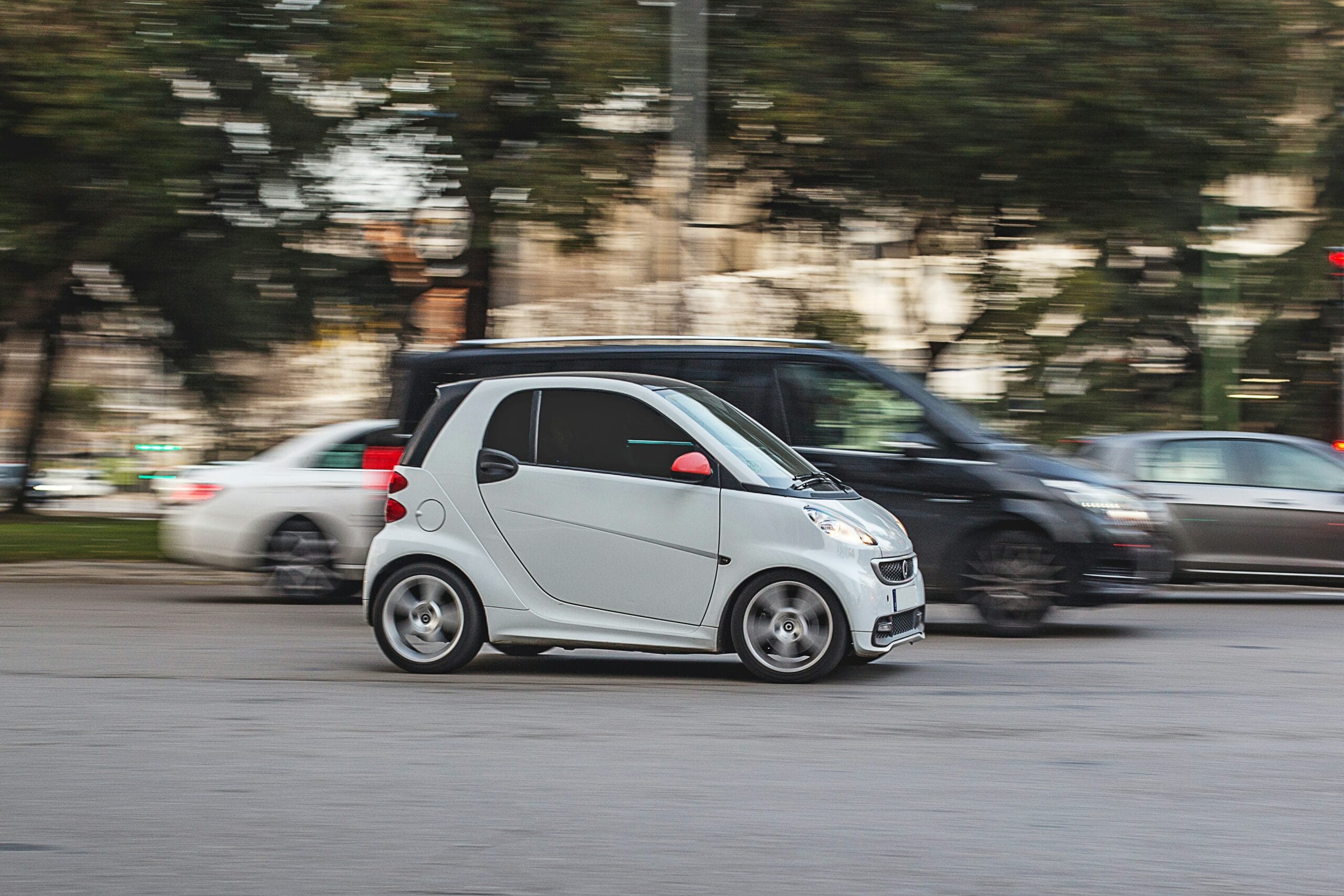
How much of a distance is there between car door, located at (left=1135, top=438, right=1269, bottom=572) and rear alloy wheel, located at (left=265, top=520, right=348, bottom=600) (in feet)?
21.2

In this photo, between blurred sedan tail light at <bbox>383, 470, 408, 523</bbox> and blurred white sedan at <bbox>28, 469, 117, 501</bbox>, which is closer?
blurred sedan tail light at <bbox>383, 470, 408, 523</bbox>

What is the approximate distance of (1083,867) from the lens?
4.64 metres

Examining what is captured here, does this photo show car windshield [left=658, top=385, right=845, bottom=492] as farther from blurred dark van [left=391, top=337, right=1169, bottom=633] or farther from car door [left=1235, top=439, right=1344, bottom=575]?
car door [left=1235, top=439, right=1344, bottom=575]

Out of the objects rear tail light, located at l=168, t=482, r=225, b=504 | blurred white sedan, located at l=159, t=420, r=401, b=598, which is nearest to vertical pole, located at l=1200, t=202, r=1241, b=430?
blurred white sedan, located at l=159, t=420, r=401, b=598

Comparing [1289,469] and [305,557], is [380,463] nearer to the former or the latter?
[305,557]

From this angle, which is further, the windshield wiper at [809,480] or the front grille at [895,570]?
the windshield wiper at [809,480]

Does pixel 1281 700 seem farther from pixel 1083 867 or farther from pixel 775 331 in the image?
pixel 775 331

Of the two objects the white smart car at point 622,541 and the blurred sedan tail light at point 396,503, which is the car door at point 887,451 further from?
the blurred sedan tail light at point 396,503

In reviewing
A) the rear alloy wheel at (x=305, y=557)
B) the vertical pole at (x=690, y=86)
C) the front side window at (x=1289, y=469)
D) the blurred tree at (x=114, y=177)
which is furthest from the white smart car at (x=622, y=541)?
the blurred tree at (x=114, y=177)

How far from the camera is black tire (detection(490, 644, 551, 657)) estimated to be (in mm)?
8557

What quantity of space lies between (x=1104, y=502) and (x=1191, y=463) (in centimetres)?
320

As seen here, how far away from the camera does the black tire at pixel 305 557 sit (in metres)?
12.3

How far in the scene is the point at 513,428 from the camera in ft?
27.2

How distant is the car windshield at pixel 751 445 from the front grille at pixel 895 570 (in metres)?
0.51
